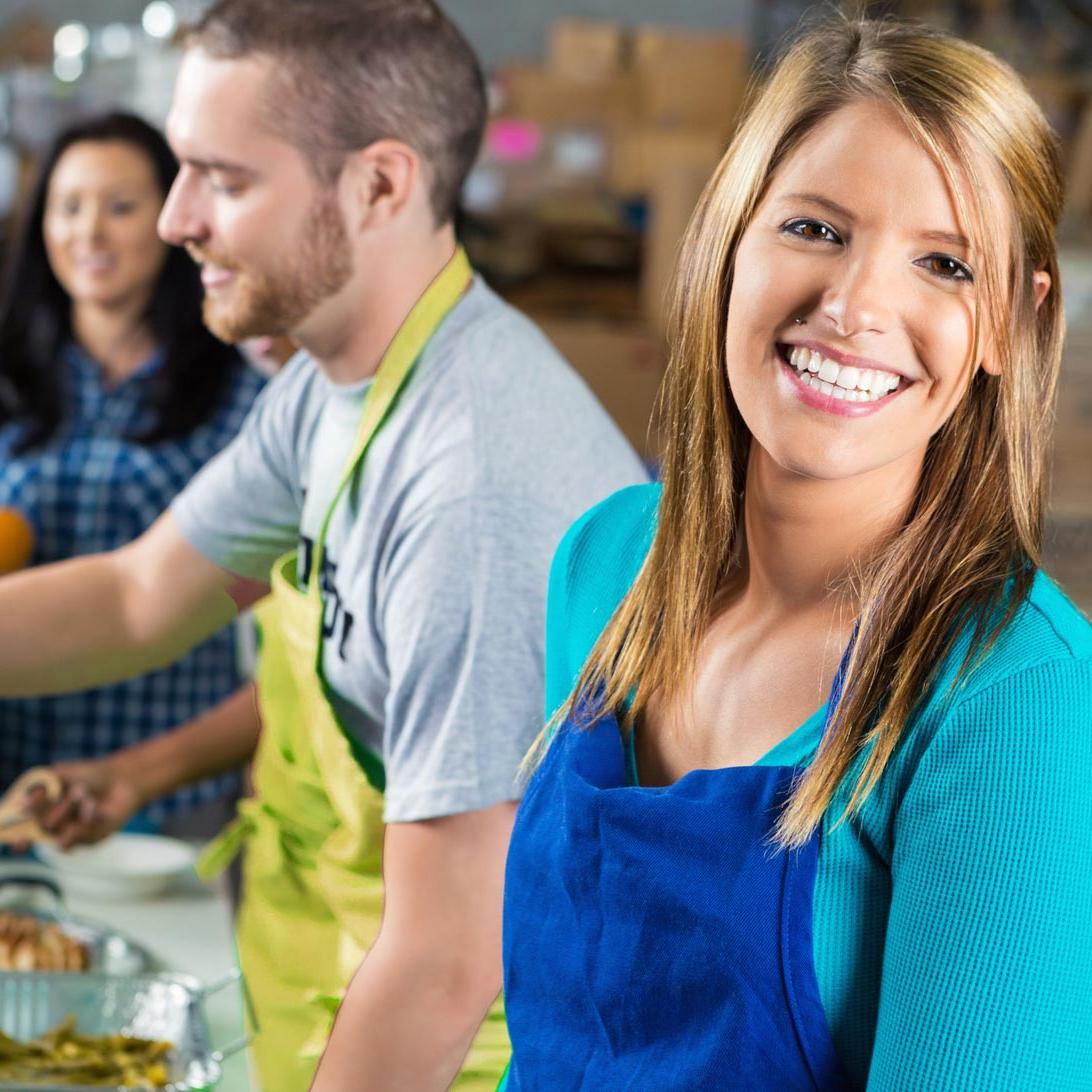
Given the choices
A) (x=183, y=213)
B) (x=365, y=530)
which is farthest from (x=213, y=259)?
(x=365, y=530)

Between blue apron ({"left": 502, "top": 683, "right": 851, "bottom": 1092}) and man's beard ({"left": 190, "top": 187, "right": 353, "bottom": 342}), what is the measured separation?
48 centimetres

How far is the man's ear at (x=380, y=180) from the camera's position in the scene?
1206 millimetres

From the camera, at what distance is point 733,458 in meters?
0.87

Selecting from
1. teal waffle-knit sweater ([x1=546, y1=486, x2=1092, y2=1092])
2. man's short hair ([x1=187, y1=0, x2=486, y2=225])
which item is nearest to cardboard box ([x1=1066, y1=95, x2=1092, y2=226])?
man's short hair ([x1=187, y1=0, x2=486, y2=225])

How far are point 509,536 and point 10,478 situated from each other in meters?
1.39

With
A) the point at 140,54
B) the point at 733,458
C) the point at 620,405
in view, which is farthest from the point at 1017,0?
the point at 733,458

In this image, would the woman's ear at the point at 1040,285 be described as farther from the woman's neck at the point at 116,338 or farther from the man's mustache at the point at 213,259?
the woman's neck at the point at 116,338

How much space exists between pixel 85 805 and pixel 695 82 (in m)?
2.92

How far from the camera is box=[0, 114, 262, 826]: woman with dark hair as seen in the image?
2225mm

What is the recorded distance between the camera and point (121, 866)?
171cm

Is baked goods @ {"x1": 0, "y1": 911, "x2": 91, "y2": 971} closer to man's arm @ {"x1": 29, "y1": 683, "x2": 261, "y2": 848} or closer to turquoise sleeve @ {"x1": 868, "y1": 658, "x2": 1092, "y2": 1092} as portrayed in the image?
man's arm @ {"x1": 29, "y1": 683, "x2": 261, "y2": 848}

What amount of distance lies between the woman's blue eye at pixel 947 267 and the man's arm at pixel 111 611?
92 cm

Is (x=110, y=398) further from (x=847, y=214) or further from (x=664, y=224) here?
(x=847, y=214)

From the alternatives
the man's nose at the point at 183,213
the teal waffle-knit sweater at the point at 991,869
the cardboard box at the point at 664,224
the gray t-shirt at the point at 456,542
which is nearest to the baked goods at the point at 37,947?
the gray t-shirt at the point at 456,542
